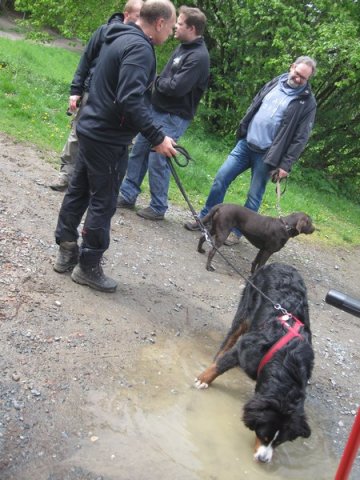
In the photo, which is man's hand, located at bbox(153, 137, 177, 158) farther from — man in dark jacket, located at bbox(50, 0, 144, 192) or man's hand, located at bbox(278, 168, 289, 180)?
man's hand, located at bbox(278, 168, 289, 180)

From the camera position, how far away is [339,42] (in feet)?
34.8

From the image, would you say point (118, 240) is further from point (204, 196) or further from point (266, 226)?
point (204, 196)

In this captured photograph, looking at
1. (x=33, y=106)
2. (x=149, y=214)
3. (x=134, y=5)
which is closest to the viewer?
(x=134, y=5)

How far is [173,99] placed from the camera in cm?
608

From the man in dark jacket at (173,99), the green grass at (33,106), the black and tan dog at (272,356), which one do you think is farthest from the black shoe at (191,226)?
the green grass at (33,106)

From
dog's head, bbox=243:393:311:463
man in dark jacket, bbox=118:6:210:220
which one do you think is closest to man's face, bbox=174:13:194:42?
man in dark jacket, bbox=118:6:210:220

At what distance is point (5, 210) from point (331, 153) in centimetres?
1083

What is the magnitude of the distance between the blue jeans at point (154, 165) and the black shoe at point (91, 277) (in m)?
2.14

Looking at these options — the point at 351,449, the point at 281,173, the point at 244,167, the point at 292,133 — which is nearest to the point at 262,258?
the point at 281,173

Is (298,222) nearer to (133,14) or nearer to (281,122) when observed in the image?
(281,122)

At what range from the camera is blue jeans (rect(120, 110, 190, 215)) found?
20.4 ft

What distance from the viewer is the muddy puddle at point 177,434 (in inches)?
117

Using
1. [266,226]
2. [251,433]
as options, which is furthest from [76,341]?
[266,226]

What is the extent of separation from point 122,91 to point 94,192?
2.85ft
